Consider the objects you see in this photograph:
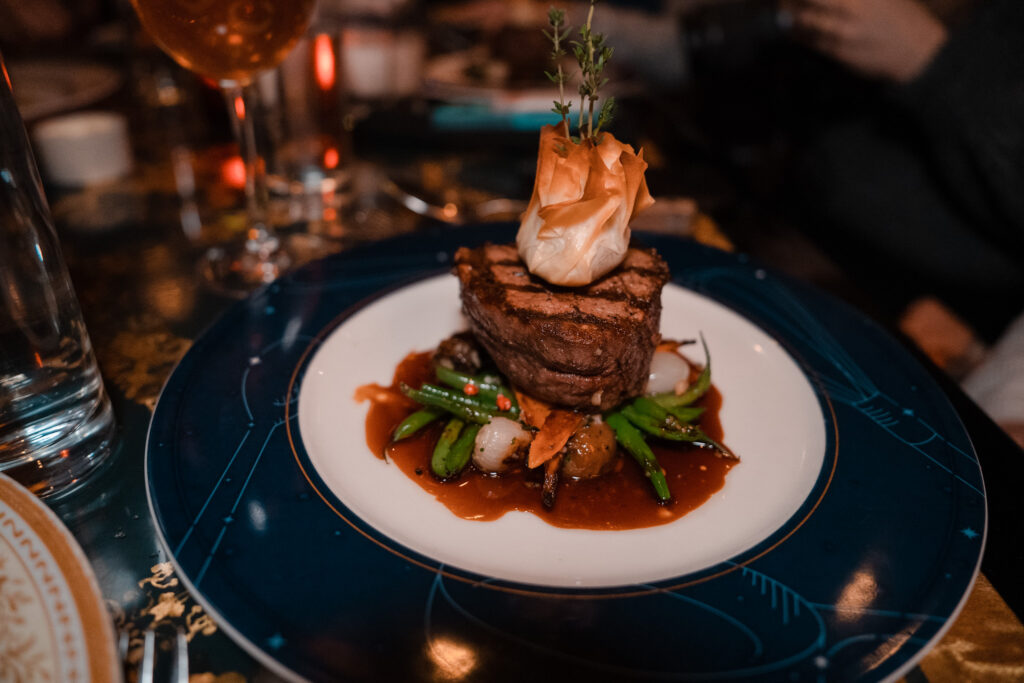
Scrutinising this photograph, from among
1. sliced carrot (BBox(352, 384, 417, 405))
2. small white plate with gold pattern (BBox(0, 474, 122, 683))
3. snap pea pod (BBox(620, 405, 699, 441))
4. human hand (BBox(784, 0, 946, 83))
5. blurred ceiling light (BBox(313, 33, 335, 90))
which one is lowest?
sliced carrot (BBox(352, 384, 417, 405))

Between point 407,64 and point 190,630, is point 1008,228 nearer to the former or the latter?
point 407,64

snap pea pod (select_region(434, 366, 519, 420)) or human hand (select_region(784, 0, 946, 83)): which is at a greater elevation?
human hand (select_region(784, 0, 946, 83))

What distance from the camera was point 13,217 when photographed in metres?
1.39

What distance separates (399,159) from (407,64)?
0.92 m

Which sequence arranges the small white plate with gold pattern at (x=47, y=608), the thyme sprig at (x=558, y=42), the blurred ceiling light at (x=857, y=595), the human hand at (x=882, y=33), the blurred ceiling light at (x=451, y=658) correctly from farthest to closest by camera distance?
the human hand at (x=882, y=33), the thyme sprig at (x=558, y=42), the blurred ceiling light at (x=857, y=595), the blurred ceiling light at (x=451, y=658), the small white plate with gold pattern at (x=47, y=608)

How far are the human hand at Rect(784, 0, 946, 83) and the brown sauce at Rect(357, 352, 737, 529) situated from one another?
2.93m

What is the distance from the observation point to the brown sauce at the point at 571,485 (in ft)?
5.50

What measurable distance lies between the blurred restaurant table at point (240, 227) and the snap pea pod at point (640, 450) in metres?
0.67

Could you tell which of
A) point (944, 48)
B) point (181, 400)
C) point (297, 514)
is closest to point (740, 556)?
point (297, 514)

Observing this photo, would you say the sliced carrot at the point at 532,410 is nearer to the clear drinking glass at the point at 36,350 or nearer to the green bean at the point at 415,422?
the green bean at the point at 415,422

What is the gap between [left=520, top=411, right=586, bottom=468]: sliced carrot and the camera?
1.75 meters

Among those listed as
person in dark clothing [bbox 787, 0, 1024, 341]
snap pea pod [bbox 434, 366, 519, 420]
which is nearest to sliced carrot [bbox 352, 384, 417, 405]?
snap pea pod [bbox 434, 366, 519, 420]

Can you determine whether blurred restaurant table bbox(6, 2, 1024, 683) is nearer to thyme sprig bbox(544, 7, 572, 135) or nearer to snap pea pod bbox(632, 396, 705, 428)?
snap pea pod bbox(632, 396, 705, 428)

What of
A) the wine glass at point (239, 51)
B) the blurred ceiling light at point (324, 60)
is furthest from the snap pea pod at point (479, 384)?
the blurred ceiling light at point (324, 60)
